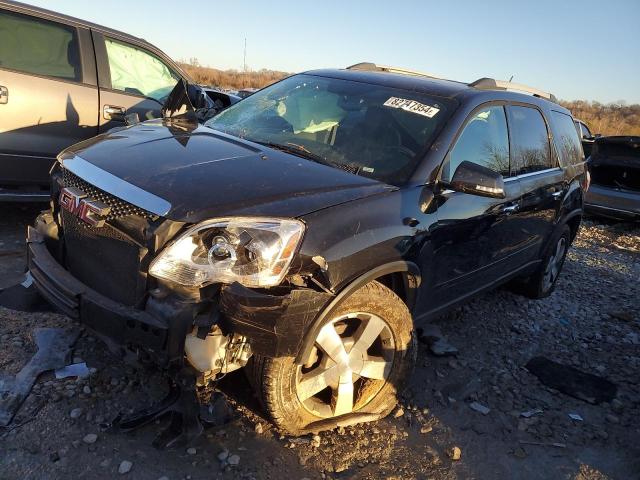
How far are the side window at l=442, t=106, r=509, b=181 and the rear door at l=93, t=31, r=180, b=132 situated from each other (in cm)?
277

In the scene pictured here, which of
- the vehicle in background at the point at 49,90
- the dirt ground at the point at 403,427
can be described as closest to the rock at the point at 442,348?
the dirt ground at the point at 403,427

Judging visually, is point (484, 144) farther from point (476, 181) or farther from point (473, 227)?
point (476, 181)

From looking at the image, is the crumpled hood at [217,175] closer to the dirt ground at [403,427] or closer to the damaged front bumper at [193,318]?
the damaged front bumper at [193,318]

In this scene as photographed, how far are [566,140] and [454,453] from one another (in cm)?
346

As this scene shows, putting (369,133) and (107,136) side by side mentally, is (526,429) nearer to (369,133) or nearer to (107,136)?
(369,133)

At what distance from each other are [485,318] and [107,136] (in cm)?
338

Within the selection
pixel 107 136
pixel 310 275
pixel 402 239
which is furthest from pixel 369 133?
pixel 107 136

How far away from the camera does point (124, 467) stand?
7.79 feet

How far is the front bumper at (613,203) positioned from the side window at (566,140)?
401 cm

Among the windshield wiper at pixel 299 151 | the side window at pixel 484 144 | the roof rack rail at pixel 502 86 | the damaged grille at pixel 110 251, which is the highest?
the roof rack rail at pixel 502 86

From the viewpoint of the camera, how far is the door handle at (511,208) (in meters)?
3.78

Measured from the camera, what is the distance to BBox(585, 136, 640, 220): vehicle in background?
9078mm

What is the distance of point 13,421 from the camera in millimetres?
2549

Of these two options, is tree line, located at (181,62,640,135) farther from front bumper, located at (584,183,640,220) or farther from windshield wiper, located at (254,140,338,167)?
windshield wiper, located at (254,140,338,167)
